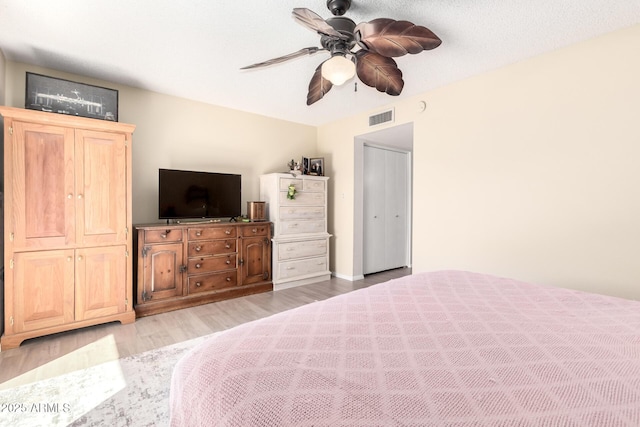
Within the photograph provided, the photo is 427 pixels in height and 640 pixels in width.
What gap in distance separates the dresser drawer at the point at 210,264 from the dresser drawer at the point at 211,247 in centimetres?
6

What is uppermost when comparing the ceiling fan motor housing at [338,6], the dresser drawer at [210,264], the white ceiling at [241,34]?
the white ceiling at [241,34]

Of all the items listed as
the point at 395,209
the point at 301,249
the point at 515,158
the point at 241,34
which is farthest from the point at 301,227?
the point at 515,158

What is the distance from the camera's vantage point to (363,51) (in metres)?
2.00

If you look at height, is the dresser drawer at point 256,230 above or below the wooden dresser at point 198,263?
above

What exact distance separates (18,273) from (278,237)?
2.56 metres

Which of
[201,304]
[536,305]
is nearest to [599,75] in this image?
[536,305]

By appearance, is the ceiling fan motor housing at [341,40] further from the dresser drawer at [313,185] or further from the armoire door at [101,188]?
the dresser drawer at [313,185]

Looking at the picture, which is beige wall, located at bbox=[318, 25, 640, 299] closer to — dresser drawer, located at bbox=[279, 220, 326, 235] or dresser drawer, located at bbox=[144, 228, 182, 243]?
dresser drawer, located at bbox=[279, 220, 326, 235]

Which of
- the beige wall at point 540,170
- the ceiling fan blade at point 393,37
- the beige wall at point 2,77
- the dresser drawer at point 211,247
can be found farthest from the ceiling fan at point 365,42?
the beige wall at point 2,77

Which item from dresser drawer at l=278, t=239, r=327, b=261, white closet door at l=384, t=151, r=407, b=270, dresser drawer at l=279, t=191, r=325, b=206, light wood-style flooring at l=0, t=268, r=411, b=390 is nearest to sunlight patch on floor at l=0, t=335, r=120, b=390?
light wood-style flooring at l=0, t=268, r=411, b=390

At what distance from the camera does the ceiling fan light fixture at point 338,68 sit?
6.07 ft

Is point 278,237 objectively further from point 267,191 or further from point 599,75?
point 599,75

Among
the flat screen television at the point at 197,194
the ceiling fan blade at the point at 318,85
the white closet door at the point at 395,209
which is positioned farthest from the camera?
the white closet door at the point at 395,209

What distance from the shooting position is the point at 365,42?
1.83 meters
